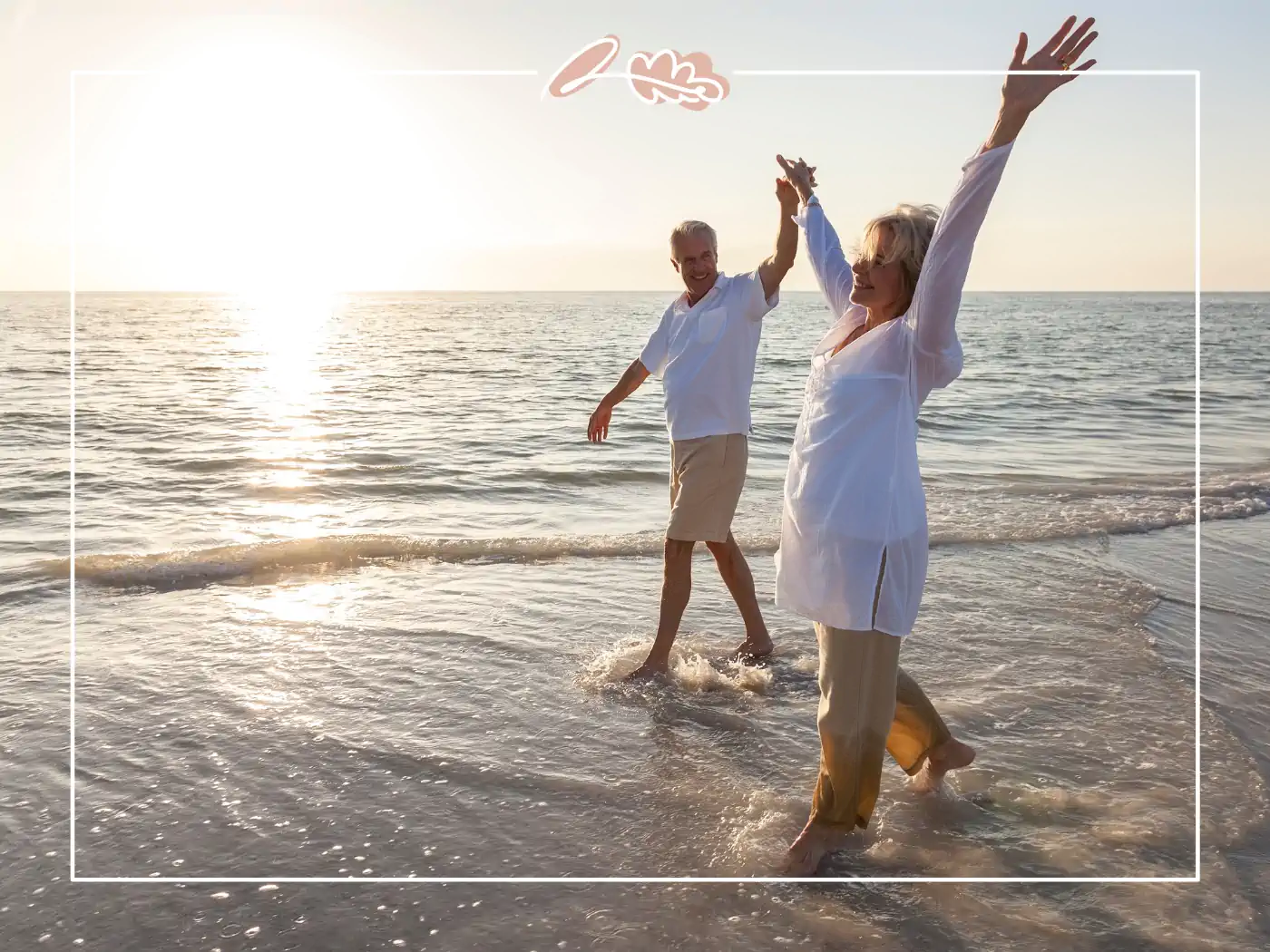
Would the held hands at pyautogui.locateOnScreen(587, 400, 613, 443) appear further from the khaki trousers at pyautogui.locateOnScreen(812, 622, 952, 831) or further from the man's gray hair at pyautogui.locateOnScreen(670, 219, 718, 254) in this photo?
the khaki trousers at pyautogui.locateOnScreen(812, 622, 952, 831)

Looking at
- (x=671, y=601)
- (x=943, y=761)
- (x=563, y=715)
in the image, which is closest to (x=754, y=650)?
(x=671, y=601)

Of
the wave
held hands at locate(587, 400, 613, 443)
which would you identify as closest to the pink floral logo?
held hands at locate(587, 400, 613, 443)

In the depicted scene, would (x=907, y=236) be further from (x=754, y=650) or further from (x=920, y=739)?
(x=754, y=650)

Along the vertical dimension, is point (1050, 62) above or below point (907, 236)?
above

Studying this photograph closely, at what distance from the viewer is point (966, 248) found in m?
2.65

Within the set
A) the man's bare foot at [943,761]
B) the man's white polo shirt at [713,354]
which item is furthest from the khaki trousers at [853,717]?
the man's white polo shirt at [713,354]

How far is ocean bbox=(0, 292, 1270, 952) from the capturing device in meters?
3.16

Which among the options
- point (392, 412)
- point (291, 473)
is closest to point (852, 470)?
point (291, 473)

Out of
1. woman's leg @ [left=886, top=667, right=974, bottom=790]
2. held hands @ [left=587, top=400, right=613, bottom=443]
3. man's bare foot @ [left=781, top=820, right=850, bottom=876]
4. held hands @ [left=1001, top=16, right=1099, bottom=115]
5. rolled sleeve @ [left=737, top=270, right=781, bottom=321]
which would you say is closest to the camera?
held hands @ [left=1001, top=16, right=1099, bottom=115]

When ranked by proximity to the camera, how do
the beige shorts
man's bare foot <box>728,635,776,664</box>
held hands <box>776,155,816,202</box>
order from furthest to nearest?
man's bare foot <box>728,635,776,664</box>
the beige shorts
held hands <box>776,155,816,202</box>

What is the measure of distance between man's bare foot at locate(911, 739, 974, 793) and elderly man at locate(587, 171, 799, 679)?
1502 mm

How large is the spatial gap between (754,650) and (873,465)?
2.51m

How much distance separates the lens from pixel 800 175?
149 inches

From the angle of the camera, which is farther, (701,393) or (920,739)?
(701,393)
